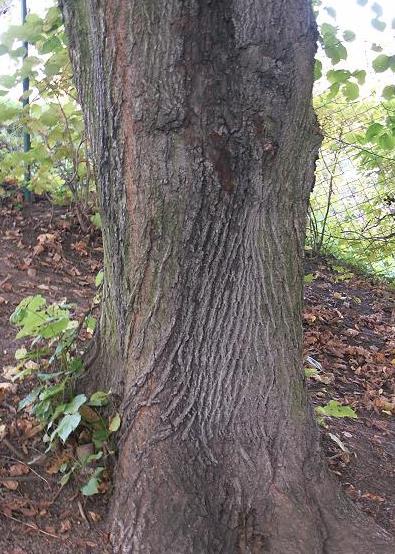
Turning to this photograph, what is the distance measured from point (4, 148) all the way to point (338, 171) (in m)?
4.07

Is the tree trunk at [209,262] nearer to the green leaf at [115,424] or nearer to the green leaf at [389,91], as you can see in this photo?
the green leaf at [115,424]

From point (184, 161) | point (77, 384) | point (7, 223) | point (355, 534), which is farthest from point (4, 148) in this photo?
point (355, 534)

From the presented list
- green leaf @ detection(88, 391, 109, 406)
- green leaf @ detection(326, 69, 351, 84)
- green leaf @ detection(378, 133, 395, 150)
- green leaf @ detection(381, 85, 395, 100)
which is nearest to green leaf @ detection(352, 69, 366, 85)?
green leaf @ detection(326, 69, 351, 84)

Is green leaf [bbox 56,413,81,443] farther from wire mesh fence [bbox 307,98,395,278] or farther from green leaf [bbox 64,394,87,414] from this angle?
wire mesh fence [bbox 307,98,395,278]

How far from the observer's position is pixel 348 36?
3342 millimetres

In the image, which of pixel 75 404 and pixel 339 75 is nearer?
pixel 75 404

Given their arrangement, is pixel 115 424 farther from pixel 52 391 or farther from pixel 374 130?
pixel 374 130

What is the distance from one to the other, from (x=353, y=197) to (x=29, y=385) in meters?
5.62

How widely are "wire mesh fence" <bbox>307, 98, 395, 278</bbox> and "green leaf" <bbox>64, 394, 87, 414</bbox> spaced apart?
4.99m

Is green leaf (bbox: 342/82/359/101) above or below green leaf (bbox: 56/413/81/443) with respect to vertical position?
above

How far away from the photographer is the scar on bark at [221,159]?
80.0 inches

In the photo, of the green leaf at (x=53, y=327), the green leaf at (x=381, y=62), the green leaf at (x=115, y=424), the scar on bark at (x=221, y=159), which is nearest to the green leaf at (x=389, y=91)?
the green leaf at (x=381, y=62)

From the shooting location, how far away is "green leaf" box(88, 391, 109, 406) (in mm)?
2340

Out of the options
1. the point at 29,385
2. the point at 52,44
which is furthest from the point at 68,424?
the point at 52,44
